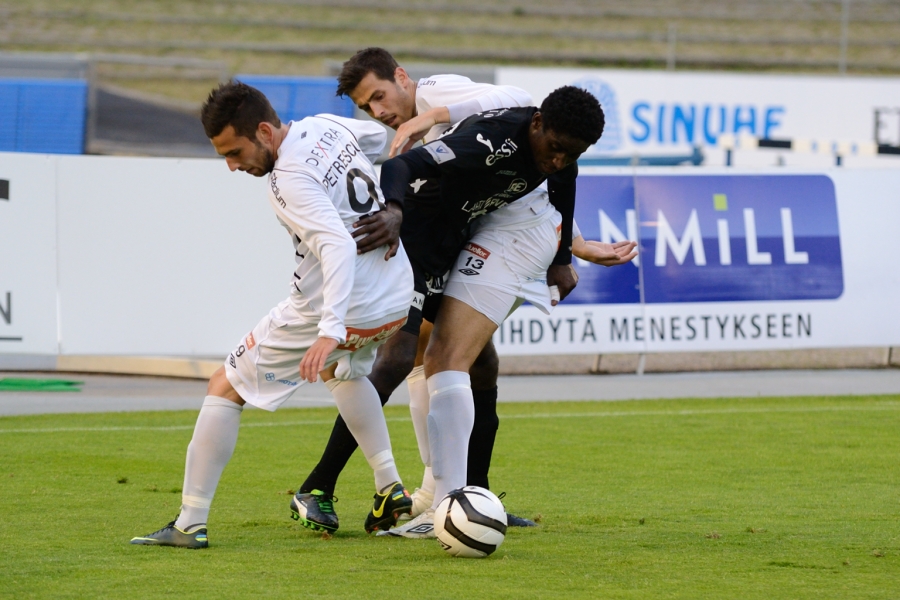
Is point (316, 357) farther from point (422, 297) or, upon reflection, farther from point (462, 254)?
point (462, 254)

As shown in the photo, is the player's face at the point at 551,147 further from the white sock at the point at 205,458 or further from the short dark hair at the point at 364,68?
the white sock at the point at 205,458

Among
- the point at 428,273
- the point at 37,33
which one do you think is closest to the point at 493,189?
the point at 428,273

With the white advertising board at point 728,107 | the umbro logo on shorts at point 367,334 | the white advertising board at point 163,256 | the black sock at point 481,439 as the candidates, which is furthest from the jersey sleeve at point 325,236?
the white advertising board at point 728,107

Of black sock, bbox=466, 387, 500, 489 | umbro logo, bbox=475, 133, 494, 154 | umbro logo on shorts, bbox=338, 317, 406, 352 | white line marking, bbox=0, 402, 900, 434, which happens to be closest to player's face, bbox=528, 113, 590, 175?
umbro logo, bbox=475, 133, 494, 154

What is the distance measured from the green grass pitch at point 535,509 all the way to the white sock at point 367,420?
0.93ft

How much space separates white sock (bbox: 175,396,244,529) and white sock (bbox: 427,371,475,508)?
0.82 meters

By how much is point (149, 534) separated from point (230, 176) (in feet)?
19.8

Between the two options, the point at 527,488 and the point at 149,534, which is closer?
the point at 149,534

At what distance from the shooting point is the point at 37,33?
1132 inches

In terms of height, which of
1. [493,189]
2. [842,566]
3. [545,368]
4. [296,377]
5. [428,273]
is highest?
[493,189]

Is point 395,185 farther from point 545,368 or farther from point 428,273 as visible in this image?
A: point 545,368

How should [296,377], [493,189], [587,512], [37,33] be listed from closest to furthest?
1. [296,377]
2. [493,189]
3. [587,512]
4. [37,33]

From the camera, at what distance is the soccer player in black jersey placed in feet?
14.9

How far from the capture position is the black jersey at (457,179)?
4.69 meters
